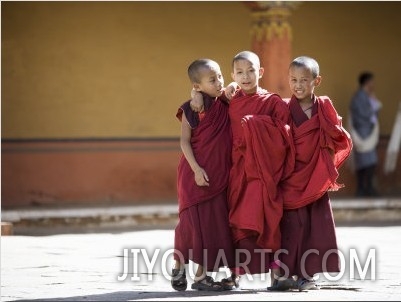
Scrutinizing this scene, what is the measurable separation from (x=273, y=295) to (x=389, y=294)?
30.0 inches

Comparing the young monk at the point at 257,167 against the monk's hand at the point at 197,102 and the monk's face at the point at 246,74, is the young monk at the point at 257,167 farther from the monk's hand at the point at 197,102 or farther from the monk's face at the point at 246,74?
the monk's hand at the point at 197,102

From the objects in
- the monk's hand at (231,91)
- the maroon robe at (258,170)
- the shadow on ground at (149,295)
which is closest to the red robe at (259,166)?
the maroon robe at (258,170)

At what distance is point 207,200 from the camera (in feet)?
26.5

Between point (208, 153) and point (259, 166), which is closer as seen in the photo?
point (259, 166)

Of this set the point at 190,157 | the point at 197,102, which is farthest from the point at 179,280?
the point at 197,102

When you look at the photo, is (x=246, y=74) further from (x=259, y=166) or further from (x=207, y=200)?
(x=207, y=200)

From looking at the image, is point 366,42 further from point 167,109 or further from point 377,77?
point 167,109

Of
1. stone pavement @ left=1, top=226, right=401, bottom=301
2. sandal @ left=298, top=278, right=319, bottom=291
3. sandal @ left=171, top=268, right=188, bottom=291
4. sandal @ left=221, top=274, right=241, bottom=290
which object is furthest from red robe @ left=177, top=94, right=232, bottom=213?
sandal @ left=298, top=278, right=319, bottom=291

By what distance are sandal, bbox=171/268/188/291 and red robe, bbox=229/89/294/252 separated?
1.36ft

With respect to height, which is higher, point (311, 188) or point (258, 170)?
point (258, 170)

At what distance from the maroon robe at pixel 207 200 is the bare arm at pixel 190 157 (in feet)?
0.12

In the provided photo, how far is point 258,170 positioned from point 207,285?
815mm

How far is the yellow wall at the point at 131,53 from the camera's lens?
1495 cm

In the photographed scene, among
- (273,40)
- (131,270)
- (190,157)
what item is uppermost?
(273,40)
